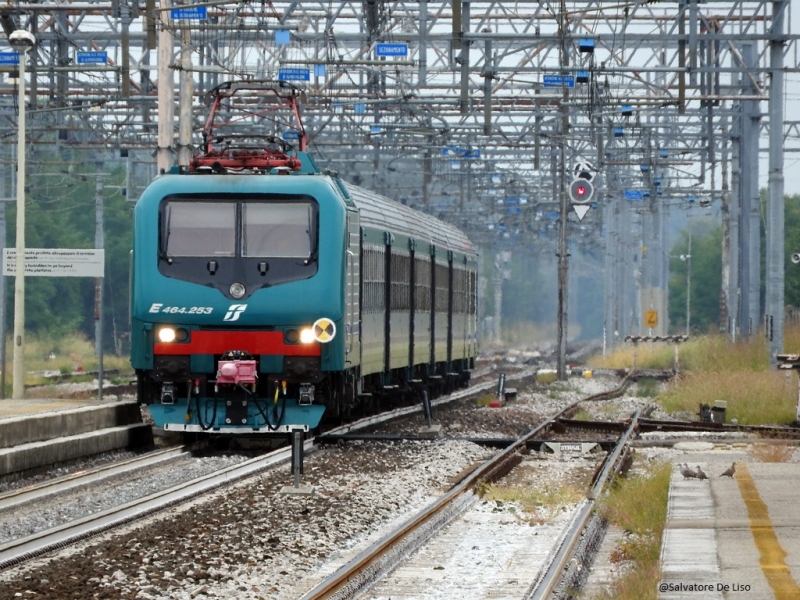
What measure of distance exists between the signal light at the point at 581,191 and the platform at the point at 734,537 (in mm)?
20657

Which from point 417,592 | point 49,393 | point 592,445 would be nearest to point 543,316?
point 49,393

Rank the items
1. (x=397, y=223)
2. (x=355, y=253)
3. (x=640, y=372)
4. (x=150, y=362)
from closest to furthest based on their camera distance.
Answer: (x=150, y=362) → (x=355, y=253) → (x=397, y=223) → (x=640, y=372)

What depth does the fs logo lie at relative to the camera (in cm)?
1731

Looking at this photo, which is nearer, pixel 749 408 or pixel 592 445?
pixel 592 445

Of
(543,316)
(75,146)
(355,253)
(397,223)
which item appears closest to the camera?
(355,253)

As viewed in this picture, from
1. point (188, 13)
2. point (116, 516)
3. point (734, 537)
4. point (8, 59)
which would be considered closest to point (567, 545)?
point (734, 537)

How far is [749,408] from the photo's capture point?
25.1 metres

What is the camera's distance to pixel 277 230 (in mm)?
17625

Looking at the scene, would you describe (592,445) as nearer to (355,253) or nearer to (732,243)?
(355,253)

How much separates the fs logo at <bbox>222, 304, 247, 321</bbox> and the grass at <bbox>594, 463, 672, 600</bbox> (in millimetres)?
4680

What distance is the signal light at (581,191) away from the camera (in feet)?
116

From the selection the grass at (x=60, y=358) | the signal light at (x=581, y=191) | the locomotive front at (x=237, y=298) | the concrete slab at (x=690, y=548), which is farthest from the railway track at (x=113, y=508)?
the grass at (x=60, y=358)

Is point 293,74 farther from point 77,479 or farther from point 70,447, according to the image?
point 77,479

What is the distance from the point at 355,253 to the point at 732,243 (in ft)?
105
